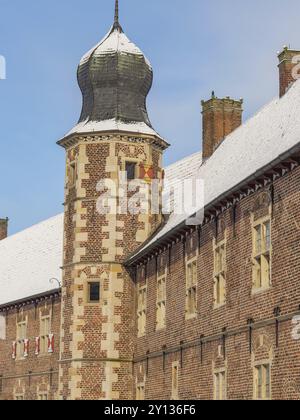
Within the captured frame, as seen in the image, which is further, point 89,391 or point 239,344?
point 89,391

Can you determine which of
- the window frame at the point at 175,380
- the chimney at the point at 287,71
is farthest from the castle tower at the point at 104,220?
the chimney at the point at 287,71

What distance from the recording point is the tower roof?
32.2 meters

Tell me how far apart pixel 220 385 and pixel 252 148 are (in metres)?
5.72

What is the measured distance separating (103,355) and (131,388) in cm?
132

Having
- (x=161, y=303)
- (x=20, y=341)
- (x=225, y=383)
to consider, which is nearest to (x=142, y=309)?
(x=161, y=303)

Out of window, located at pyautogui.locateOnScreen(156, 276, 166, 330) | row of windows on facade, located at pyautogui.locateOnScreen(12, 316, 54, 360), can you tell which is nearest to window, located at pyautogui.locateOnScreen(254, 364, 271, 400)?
window, located at pyautogui.locateOnScreen(156, 276, 166, 330)

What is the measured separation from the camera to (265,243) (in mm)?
21516

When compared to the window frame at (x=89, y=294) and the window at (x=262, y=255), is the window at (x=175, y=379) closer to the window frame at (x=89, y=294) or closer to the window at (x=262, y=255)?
the window frame at (x=89, y=294)

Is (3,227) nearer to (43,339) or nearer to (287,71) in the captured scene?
(43,339)

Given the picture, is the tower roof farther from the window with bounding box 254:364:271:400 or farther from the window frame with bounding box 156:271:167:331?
the window with bounding box 254:364:271:400

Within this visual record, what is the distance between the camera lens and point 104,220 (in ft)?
102
